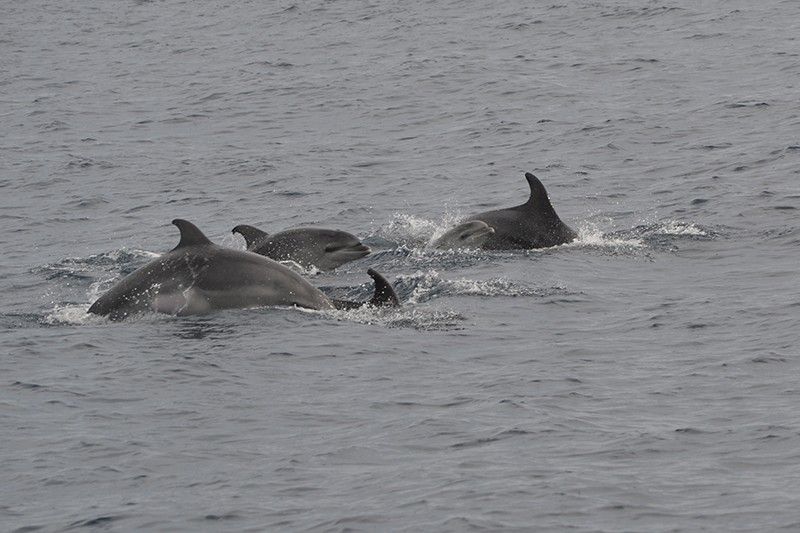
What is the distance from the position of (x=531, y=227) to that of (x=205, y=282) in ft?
23.3

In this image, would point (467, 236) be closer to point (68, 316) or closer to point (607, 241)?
point (607, 241)

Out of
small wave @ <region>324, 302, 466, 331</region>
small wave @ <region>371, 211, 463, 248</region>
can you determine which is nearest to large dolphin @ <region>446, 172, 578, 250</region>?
small wave @ <region>371, 211, 463, 248</region>

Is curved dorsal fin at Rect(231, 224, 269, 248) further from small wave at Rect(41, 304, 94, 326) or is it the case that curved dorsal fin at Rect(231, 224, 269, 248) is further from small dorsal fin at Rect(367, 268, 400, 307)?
small dorsal fin at Rect(367, 268, 400, 307)

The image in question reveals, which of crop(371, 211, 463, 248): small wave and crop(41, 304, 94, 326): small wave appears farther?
crop(371, 211, 463, 248): small wave

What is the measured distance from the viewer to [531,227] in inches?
1042

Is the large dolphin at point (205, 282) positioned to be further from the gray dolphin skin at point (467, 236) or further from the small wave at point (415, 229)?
the small wave at point (415, 229)

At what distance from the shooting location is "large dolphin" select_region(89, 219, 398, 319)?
21.0m

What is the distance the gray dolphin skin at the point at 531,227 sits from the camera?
26.3 m

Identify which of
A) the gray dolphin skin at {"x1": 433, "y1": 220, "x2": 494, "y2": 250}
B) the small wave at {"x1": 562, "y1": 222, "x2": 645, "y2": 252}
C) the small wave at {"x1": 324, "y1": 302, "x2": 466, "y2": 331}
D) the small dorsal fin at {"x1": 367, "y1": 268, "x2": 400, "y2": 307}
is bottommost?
the small wave at {"x1": 562, "y1": 222, "x2": 645, "y2": 252}

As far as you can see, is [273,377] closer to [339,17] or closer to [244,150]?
[244,150]

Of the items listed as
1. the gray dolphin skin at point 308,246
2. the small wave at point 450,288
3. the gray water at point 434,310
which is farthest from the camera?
the gray dolphin skin at point 308,246

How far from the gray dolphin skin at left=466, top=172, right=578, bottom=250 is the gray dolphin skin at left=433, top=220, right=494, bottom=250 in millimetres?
93

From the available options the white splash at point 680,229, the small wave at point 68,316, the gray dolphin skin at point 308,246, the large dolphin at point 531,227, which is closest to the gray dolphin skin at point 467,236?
the large dolphin at point 531,227

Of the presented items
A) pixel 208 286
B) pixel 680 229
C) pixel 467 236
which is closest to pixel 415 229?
pixel 467 236
